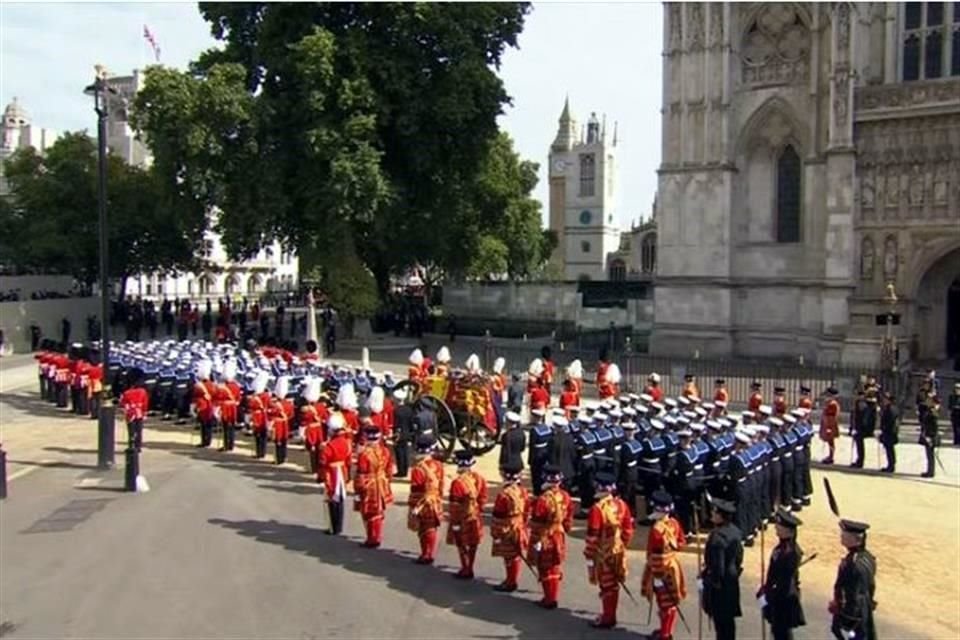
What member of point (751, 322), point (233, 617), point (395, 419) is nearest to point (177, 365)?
point (395, 419)

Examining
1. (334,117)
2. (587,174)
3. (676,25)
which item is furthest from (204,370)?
(587,174)

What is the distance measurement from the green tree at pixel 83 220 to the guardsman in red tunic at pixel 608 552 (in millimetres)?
35140

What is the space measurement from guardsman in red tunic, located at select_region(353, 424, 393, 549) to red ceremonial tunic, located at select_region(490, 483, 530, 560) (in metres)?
2.13

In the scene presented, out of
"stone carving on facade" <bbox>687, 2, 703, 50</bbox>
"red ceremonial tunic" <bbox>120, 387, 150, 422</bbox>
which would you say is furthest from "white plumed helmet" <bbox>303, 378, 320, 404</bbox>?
"stone carving on facade" <bbox>687, 2, 703, 50</bbox>

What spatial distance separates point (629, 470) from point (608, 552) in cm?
409

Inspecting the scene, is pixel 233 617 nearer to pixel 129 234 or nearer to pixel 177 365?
pixel 177 365

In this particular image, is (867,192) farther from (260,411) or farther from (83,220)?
(83,220)

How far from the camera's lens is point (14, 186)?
161 ft

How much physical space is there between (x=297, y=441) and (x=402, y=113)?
16930 mm

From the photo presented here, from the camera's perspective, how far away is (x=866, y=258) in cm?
3102

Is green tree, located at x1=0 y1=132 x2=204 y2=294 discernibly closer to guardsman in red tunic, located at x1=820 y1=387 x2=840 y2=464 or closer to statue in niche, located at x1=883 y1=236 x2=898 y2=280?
statue in niche, located at x1=883 y1=236 x2=898 y2=280

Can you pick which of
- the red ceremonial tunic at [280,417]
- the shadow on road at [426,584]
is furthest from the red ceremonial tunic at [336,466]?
the red ceremonial tunic at [280,417]


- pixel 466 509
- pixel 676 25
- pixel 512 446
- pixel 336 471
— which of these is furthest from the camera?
pixel 676 25

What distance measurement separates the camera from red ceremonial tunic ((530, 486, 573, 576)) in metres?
10.5
